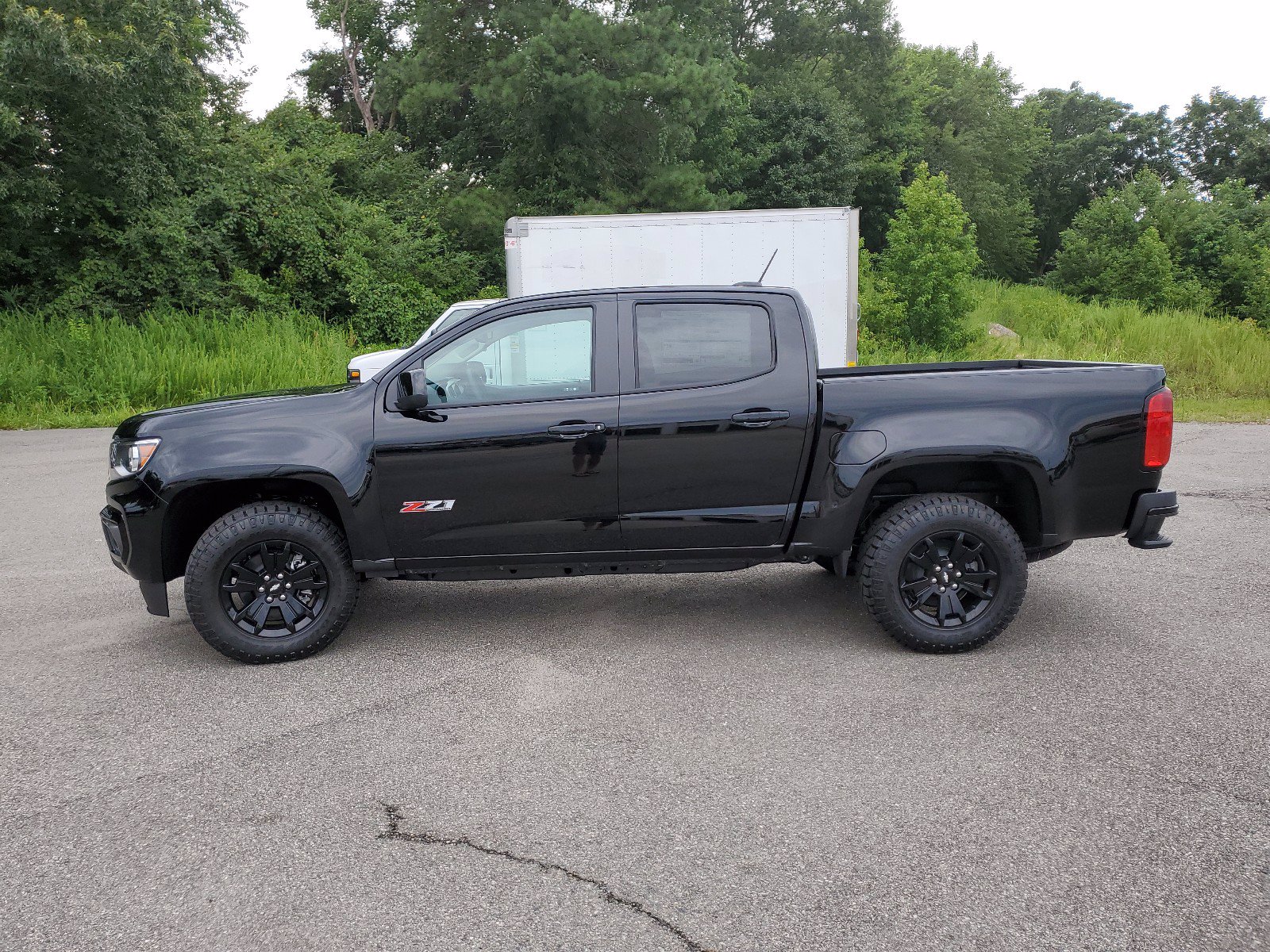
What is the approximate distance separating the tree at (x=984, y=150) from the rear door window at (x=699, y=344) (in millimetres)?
48178

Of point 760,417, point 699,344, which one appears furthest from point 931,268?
point 760,417

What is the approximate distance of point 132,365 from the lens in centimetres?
1705

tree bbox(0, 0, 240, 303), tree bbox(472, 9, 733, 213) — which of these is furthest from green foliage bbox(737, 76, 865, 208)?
tree bbox(0, 0, 240, 303)

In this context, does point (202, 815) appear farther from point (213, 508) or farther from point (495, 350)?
point (495, 350)

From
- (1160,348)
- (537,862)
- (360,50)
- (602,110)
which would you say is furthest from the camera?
(360,50)

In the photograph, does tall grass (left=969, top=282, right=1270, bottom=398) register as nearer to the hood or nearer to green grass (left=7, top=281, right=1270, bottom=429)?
green grass (left=7, top=281, right=1270, bottom=429)

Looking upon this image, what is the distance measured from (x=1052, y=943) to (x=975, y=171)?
53.4 m

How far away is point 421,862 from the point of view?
3184mm

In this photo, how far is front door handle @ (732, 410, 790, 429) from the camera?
5.03 metres

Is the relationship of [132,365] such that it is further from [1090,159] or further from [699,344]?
[1090,159]

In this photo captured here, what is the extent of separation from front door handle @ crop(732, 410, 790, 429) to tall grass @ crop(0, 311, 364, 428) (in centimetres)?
1223

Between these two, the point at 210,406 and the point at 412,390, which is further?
the point at 210,406

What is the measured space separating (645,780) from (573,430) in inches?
73.9

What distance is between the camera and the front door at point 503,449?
16.4ft
